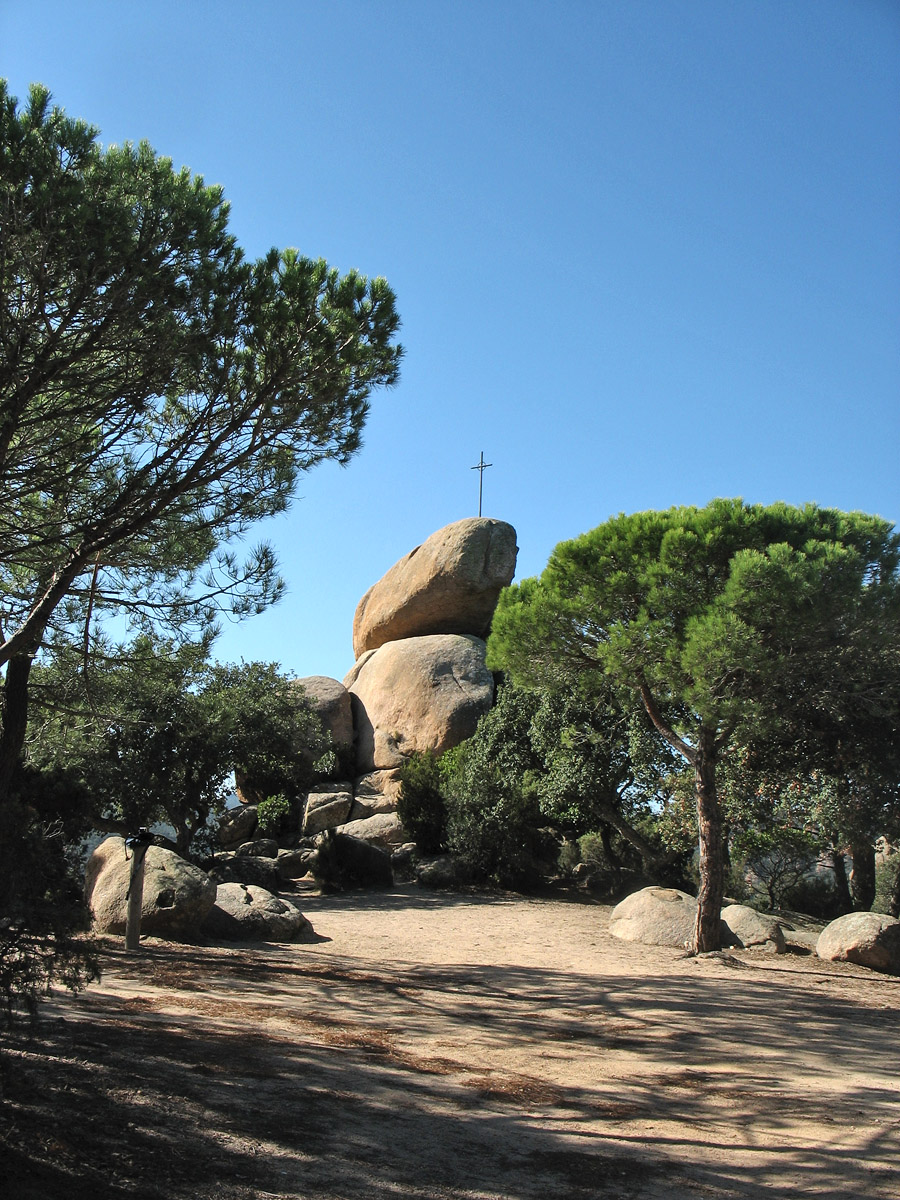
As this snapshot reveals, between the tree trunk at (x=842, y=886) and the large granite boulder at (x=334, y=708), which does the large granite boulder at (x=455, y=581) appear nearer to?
the large granite boulder at (x=334, y=708)

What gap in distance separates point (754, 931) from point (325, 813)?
36.7 feet

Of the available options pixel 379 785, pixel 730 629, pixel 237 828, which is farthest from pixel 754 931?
pixel 237 828

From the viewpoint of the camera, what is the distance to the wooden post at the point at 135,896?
366 inches

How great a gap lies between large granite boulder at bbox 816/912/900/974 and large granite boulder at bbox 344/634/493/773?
12.3m

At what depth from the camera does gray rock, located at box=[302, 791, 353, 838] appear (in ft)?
71.3

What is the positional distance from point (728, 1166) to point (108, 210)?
7.20 meters

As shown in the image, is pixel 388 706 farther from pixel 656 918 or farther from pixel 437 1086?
pixel 437 1086

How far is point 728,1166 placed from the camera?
14.4 ft

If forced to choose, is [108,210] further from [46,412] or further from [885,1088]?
[885,1088]

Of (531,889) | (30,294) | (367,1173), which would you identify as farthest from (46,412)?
(531,889)

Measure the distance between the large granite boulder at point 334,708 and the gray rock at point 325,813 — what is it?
331 cm

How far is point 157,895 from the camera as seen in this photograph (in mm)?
10133

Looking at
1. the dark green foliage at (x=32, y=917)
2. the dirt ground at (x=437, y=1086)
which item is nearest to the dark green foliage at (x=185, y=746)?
the dirt ground at (x=437, y=1086)

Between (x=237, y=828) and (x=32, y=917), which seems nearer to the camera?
(x=32, y=917)
